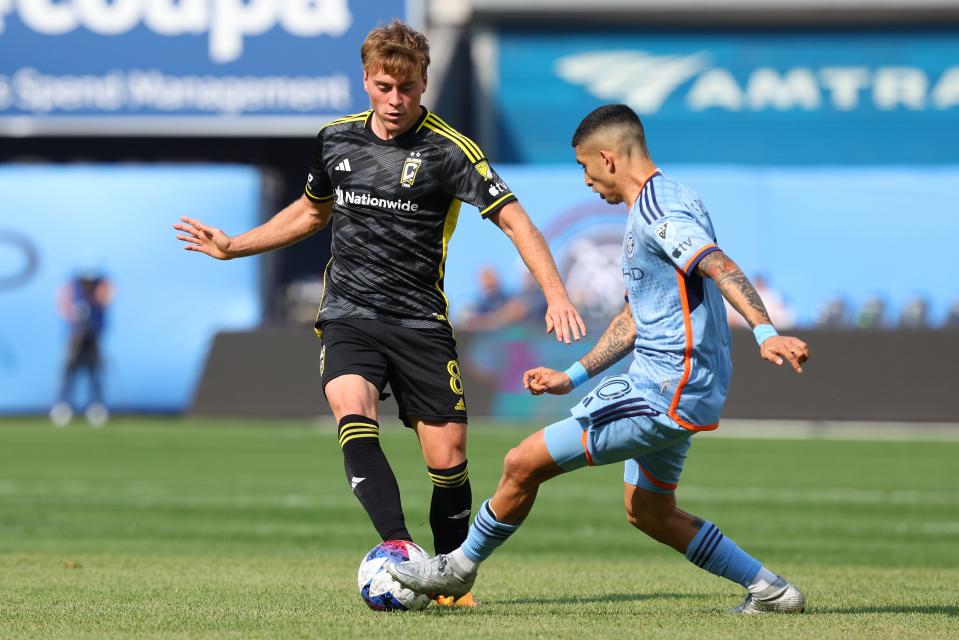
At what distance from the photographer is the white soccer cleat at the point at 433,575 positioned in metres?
7.03

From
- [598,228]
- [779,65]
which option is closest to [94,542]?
[598,228]

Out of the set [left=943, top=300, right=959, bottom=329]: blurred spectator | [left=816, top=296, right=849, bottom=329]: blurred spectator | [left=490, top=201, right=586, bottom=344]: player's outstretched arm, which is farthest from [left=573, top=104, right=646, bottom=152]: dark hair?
[left=816, top=296, right=849, bottom=329]: blurred spectator

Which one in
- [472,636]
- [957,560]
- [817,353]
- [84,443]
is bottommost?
[84,443]

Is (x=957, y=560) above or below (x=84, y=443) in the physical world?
above

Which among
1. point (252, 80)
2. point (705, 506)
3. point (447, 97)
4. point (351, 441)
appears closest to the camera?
point (351, 441)

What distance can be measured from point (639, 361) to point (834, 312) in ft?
67.6

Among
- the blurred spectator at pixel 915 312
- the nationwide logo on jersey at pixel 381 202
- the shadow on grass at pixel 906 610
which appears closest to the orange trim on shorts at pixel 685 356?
the shadow on grass at pixel 906 610

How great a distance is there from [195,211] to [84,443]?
7538 mm

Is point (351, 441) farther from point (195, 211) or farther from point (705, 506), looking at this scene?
point (195, 211)

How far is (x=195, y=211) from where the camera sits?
27812mm

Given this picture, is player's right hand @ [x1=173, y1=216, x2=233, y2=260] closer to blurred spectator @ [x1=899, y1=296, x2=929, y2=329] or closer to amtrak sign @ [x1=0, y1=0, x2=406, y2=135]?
blurred spectator @ [x1=899, y1=296, x2=929, y2=329]

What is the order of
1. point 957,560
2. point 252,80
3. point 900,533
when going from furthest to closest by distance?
point 252,80
point 900,533
point 957,560

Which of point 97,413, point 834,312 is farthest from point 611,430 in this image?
point 97,413

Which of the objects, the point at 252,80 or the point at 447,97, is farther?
the point at 447,97
